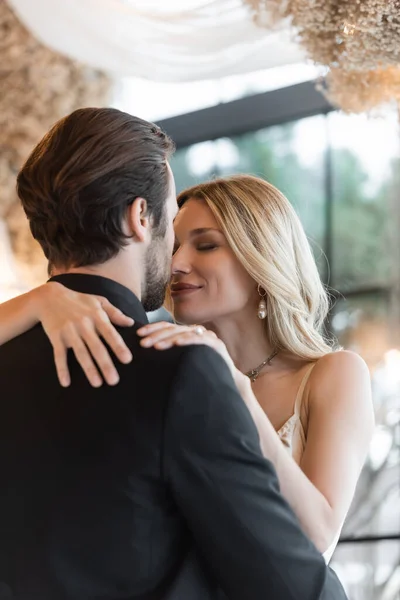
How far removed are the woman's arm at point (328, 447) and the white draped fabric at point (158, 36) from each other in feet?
5.81

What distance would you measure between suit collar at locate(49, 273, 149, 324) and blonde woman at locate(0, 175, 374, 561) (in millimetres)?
710

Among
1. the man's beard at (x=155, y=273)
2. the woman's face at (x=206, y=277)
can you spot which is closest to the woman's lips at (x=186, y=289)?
the woman's face at (x=206, y=277)

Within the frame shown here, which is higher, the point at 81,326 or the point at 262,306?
the point at 81,326

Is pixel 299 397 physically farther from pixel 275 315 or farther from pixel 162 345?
pixel 162 345

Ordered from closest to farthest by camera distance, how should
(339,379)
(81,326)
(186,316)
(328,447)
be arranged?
(81,326) → (328,447) → (339,379) → (186,316)

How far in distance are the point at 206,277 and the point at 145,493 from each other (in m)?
1.11

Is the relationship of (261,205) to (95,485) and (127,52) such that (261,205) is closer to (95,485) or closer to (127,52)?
(95,485)

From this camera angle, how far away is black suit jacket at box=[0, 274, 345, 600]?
4.17ft

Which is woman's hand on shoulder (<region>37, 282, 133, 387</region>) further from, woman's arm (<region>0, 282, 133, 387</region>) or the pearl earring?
the pearl earring

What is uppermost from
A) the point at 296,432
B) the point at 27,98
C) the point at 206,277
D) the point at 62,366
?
the point at 62,366

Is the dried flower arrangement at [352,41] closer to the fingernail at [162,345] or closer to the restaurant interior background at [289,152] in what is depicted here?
the restaurant interior background at [289,152]

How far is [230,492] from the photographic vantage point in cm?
127

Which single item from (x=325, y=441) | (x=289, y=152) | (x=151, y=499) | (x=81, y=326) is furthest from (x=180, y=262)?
(x=289, y=152)

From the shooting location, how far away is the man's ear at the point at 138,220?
1.47 metres
